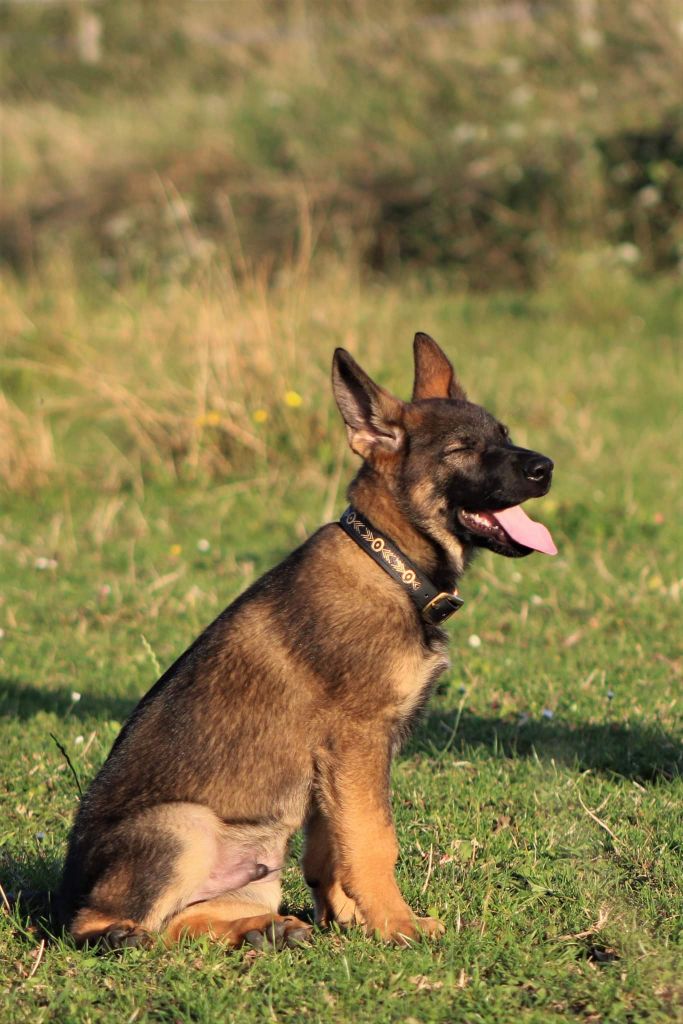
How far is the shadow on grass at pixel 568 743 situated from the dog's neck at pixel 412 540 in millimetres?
1080

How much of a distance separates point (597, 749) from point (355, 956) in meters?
1.71

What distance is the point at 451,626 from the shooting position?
646 centimetres

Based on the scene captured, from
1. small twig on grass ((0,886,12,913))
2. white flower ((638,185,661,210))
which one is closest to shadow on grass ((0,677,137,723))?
small twig on grass ((0,886,12,913))

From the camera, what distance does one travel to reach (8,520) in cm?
882

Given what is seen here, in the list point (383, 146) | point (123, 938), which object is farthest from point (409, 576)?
point (383, 146)

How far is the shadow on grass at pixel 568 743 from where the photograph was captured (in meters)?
4.82

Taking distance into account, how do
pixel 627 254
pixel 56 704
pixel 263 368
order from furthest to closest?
pixel 627 254, pixel 263 368, pixel 56 704

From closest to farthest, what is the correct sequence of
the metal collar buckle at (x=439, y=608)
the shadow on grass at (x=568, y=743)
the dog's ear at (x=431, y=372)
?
the metal collar buckle at (x=439, y=608)
the dog's ear at (x=431, y=372)
the shadow on grass at (x=568, y=743)

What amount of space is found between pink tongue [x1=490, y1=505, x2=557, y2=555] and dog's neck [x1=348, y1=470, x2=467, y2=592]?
0.17 m

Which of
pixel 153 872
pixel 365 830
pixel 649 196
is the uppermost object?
pixel 649 196

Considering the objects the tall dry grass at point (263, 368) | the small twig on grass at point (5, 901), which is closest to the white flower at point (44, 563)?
the tall dry grass at point (263, 368)

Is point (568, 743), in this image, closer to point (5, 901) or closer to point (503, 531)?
point (503, 531)

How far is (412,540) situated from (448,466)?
10.1 inches

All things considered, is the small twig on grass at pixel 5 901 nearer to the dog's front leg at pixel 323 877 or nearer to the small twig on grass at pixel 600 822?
the dog's front leg at pixel 323 877
